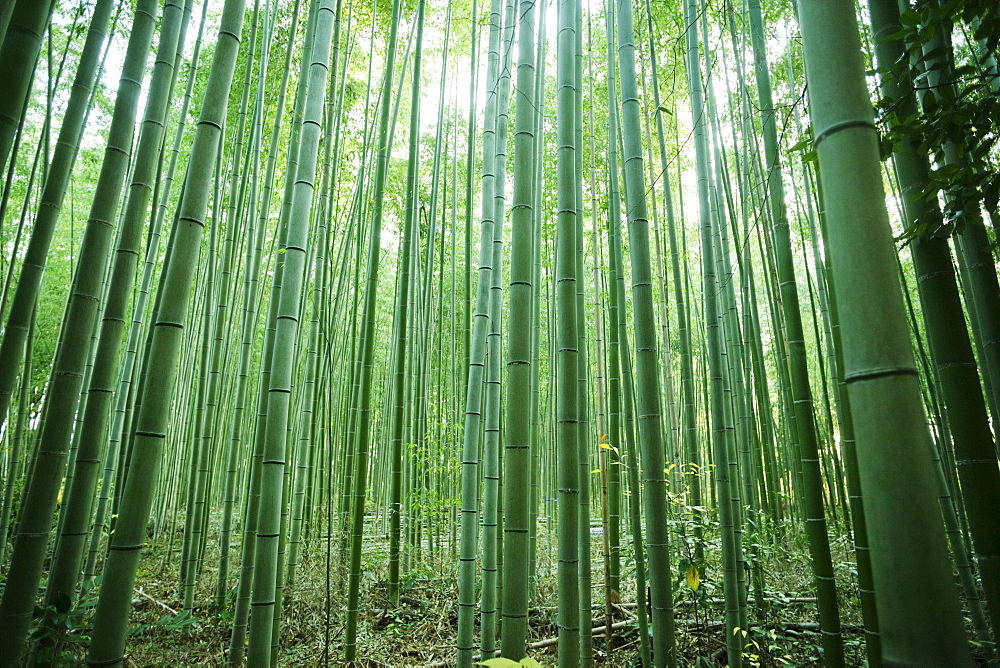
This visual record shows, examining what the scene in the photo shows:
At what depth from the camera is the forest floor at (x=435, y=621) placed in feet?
8.02

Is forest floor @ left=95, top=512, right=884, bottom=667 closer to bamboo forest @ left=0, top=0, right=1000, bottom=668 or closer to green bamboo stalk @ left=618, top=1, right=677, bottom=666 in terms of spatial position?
bamboo forest @ left=0, top=0, right=1000, bottom=668

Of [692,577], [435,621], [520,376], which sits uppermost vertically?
[520,376]

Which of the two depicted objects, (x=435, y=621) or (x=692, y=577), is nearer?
(x=692, y=577)

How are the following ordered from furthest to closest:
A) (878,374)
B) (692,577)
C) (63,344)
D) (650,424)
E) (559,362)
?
(692,577) → (650,424) → (559,362) → (63,344) → (878,374)

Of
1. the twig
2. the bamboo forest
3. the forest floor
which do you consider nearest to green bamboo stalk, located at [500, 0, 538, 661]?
the bamboo forest

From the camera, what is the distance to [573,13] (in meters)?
1.70

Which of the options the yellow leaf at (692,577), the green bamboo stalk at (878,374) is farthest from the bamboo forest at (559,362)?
the yellow leaf at (692,577)

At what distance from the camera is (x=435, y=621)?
3.09 metres

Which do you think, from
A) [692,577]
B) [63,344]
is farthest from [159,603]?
[692,577]

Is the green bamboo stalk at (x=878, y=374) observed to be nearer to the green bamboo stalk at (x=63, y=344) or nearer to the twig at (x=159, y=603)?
the green bamboo stalk at (x=63, y=344)

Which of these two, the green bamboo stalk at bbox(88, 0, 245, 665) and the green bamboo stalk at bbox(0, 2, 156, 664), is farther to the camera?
the green bamboo stalk at bbox(0, 2, 156, 664)

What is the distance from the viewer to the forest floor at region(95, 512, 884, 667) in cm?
244

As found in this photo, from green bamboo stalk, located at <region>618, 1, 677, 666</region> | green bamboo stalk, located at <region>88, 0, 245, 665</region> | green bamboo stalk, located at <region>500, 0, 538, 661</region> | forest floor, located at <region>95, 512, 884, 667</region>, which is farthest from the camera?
forest floor, located at <region>95, 512, 884, 667</region>

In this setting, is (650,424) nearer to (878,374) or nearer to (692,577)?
(692,577)
